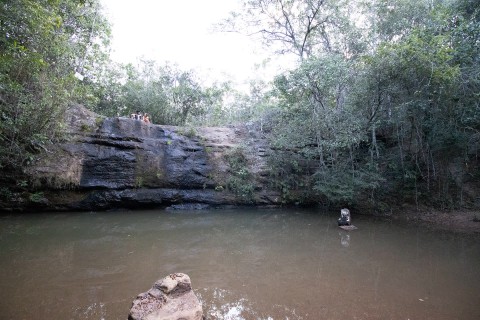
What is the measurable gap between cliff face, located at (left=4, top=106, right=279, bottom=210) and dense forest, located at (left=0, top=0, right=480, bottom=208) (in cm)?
76

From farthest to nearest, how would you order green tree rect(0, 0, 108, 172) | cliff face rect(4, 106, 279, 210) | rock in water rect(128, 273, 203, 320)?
cliff face rect(4, 106, 279, 210) < green tree rect(0, 0, 108, 172) < rock in water rect(128, 273, 203, 320)

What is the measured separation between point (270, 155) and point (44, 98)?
813 cm

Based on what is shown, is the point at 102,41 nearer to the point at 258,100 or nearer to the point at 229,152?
the point at 229,152

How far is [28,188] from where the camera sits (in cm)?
844

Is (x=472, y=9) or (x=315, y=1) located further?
(x=315, y=1)

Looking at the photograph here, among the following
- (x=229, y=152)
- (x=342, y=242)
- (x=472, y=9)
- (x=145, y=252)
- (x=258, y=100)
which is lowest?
(x=145, y=252)

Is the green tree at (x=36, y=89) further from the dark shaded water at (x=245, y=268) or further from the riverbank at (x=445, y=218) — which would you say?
the riverbank at (x=445, y=218)

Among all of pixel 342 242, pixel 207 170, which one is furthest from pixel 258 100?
pixel 342 242

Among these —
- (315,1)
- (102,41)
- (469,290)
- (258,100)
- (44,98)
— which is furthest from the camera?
(258,100)

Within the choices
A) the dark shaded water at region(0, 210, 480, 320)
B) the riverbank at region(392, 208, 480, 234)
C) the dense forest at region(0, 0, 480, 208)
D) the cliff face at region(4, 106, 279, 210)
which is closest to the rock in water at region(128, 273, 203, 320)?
the dark shaded water at region(0, 210, 480, 320)

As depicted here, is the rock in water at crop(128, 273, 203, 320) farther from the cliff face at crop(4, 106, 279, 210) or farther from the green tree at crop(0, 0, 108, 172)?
the cliff face at crop(4, 106, 279, 210)

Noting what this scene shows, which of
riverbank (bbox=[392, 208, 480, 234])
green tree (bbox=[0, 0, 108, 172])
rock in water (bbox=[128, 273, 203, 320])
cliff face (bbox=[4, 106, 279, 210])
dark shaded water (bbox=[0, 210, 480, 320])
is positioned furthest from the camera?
cliff face (bbox=[4, 106, 279, 210])

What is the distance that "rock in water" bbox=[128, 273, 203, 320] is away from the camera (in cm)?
253

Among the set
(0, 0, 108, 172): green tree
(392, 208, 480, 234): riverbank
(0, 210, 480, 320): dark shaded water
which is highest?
(0, 0, 108, 172): green tree
